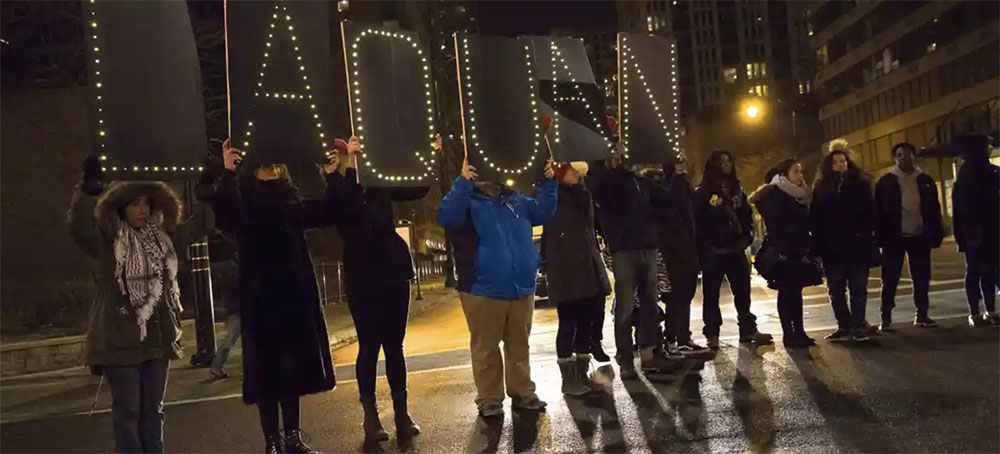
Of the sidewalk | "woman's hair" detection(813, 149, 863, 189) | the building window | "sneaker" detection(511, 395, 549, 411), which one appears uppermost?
the building window

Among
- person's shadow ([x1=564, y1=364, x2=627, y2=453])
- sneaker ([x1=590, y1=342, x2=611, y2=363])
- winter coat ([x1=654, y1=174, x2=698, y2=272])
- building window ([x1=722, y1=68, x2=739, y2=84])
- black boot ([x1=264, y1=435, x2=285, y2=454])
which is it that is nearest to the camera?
black boot ([x1=264, y1=435, x2=285, y2=454])

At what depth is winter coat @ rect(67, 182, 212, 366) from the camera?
4469mm

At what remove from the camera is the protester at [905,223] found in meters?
8.60

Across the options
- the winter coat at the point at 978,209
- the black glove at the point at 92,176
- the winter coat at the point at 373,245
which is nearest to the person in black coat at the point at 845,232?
the winter coat at the point at 978,209

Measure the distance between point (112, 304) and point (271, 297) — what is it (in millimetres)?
836

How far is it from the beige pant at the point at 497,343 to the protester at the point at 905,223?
14.9ft

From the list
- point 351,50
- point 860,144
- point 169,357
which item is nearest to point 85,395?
point 169,357

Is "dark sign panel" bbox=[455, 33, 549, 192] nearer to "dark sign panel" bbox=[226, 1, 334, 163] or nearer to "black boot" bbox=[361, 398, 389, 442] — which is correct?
"dark sign panel" bbox=[226, 1, 334, 163]

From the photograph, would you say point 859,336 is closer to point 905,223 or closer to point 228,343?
point 905,223

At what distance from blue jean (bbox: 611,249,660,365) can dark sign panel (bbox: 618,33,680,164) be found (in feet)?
2.98

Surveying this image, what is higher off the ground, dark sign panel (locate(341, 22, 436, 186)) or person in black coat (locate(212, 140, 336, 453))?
dark sign panel (locate(341, 22, 436, 186))

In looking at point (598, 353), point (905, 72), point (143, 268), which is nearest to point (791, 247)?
point (598, 353)

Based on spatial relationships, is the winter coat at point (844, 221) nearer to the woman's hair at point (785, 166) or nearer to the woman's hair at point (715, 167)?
the woman's hair at point (785, 166)

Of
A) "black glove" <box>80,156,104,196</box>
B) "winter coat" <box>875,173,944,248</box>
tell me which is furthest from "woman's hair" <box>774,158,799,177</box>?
"black glove" <box>80,156,104,196</box>
